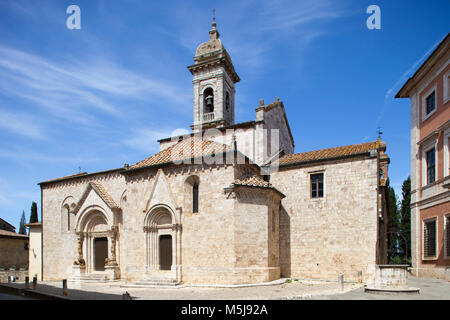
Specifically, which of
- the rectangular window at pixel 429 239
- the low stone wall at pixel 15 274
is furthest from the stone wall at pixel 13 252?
the rectangular window at pixel 429 239

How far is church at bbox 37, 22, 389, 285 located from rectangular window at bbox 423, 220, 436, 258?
2.49 meters

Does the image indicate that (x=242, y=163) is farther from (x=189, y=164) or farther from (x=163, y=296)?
(x=163, y=296)

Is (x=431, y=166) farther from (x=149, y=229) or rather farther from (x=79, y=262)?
(x=79, y=262)

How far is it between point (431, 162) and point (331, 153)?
578 cm

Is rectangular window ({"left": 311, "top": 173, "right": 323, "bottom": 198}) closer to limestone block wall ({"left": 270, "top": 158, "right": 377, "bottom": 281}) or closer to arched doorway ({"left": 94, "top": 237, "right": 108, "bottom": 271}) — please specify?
limestone block wall ({"left": 270, "top": 158, "right": 377, "bottom": 281})

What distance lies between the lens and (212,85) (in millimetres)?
28891

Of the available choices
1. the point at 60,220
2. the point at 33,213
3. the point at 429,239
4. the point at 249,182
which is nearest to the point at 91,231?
the point at 60,220

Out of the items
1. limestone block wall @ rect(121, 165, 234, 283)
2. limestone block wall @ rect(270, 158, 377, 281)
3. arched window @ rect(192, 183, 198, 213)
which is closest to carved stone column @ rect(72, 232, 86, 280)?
limestone block wall @ rect(121, 165, 234, 283)

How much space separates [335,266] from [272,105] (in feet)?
40.5

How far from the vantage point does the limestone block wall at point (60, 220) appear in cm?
2488

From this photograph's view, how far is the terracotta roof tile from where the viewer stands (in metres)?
A: 20.0

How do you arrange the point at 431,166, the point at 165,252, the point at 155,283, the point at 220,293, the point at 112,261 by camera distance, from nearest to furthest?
the point at 220,293, the point at 155,283, the point at 165,252, the point at 431,166, the point at 112,261

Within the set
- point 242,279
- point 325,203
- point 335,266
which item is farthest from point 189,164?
point 335,266

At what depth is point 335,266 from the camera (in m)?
19.4
